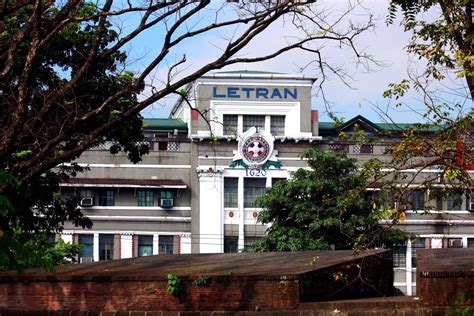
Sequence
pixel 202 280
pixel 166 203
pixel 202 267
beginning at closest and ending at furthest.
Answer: pixel 202 280
pixel 202 267
pixel 166 203

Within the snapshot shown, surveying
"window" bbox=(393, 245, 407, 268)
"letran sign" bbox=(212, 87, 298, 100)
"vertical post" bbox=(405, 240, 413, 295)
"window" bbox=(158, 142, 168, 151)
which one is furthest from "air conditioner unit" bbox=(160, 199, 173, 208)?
"vertical post" bbox=(405, 240, 413, 295)

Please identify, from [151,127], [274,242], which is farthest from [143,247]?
[274,242]

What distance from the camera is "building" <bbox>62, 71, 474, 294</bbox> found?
46.7 m

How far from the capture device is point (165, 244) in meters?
47.6

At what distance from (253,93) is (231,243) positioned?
7.99 metres

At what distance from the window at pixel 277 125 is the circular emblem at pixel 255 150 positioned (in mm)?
828

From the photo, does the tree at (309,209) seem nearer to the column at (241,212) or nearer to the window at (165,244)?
the column at (241,212)

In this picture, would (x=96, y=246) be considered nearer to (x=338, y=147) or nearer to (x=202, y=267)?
(x=338, y=147)

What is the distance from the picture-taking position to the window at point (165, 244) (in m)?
47.4

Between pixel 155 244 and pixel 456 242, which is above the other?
pixel 456 242

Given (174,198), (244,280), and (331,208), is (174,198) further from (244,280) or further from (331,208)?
(244,280)

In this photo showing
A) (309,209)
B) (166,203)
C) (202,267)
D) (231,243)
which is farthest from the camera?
(231,243)

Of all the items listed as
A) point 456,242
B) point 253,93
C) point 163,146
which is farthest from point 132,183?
point 456,242

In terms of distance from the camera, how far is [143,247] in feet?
155
